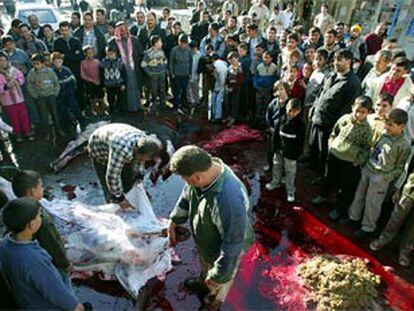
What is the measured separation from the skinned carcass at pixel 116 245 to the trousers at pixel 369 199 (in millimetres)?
2660

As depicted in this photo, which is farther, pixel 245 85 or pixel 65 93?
pixel 245 85

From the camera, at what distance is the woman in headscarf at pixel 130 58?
7.55 metres

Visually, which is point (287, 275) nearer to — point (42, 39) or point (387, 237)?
point (387, 237)

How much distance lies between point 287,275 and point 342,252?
2.90ft

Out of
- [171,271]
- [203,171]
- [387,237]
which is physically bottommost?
[171,271]

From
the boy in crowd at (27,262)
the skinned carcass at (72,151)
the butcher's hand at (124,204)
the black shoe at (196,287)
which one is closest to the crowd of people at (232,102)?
the boy in crowd at (27,262)

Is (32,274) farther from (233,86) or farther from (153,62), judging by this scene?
(153,62)

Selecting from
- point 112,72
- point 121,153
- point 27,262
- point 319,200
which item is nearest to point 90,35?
point 112,72

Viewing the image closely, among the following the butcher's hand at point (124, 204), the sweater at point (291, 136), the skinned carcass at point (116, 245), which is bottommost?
the skinned carcass at point (116, 245)

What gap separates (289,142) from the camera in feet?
16.7

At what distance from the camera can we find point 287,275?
4203 millimetres

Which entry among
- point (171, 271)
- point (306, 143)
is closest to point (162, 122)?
point (306, 143)

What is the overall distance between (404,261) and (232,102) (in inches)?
186

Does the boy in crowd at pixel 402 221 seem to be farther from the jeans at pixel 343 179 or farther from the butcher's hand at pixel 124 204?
the butcher's hand at pixel 124 204
